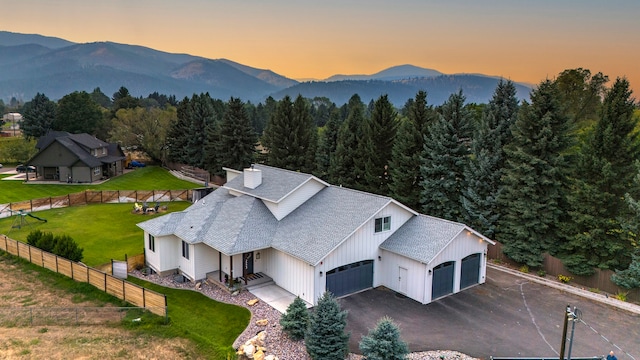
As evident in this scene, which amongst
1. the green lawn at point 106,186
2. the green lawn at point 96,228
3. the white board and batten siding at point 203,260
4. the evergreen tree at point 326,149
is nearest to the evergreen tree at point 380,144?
the evergreen tree at point 326,149

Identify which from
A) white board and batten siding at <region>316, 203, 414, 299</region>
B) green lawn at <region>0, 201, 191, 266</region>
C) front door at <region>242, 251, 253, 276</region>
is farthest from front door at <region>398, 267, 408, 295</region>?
green lawn at <region>0, 201, 191, 266</region>

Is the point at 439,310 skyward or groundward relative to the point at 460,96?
groundward

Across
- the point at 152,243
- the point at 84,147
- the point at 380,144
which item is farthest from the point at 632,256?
the point at 84,147

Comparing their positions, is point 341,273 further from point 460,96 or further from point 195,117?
point 195,117

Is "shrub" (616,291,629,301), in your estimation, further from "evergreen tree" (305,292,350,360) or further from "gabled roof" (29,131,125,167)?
"gabled roof" (29,131,125,167)

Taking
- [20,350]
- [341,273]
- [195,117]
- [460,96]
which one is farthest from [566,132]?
[195,117]

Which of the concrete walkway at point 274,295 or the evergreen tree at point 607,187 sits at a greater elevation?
the evergreen tree at point 607,187

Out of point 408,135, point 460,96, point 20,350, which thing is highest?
point 460,96

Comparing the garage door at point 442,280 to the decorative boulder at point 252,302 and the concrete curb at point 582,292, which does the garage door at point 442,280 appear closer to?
the concrete curb at point 582,292
